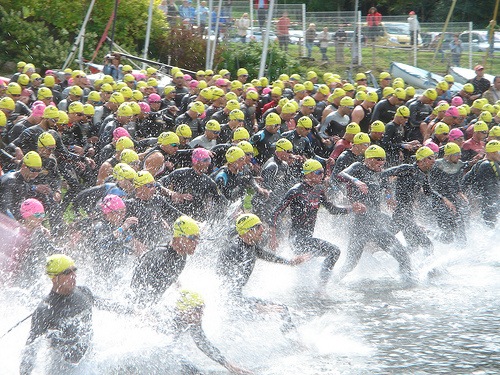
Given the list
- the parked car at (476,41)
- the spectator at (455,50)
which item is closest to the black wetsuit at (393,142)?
the spectator at (455,50)

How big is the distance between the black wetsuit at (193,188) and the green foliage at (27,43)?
14.1 m

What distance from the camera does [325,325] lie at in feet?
28.7

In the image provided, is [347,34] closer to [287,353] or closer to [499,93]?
[499,93]

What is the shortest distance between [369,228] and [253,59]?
1449 centimetres

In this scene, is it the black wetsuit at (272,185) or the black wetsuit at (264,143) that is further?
the black wetsuit at (264,143)

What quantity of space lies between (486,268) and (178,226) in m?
5.28

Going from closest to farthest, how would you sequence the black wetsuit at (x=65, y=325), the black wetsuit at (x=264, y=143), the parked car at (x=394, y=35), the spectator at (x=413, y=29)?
the black wetsuit at (x=65, y=325) < the black wetsuit at (x=264, y=143) < the spectator at (x=413, y=29) < the parked car at (x=394, y=35)

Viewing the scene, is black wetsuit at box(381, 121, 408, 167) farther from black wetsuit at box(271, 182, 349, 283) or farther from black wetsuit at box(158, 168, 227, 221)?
black wetsuit at box(158, 168, 227, 221)

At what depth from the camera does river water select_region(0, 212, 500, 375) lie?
7227 mm

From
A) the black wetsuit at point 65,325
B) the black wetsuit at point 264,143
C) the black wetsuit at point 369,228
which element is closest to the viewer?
the black wetsuit at point 65,325

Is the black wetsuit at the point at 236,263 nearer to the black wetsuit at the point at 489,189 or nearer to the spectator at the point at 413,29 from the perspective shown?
the black wetsuit at the point at 489,189

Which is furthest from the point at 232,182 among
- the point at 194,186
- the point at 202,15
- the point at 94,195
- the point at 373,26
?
the point at 202,15

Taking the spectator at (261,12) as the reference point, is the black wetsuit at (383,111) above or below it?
below

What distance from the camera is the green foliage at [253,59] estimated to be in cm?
2309
